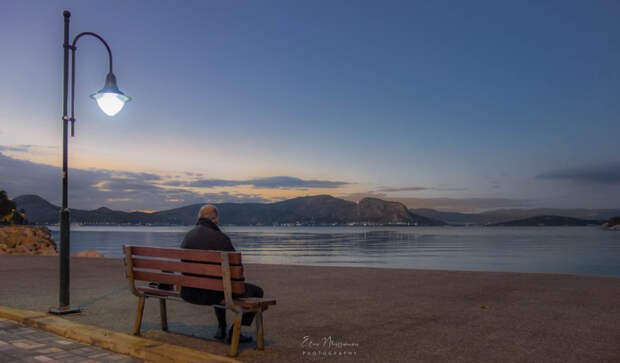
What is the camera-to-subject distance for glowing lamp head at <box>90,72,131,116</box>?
7.68 m

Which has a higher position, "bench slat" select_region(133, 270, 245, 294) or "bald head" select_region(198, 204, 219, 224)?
"bald head" select_region(198, 204, 219, 224)

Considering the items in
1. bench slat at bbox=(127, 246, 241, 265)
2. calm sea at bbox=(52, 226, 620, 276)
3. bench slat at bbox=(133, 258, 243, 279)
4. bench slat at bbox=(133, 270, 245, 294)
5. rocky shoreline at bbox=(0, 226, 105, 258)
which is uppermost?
bench slat at bbox=(127, 246, 241, 265)

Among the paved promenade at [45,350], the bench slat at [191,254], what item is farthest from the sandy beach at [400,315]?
the bench slat at [191,254]

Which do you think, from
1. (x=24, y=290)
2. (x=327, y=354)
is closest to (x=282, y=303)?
(x=327, y=354)

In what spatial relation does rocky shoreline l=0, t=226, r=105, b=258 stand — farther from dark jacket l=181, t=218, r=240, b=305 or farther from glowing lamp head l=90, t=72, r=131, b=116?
dark jacket l=181, t=218, r=240, b=305

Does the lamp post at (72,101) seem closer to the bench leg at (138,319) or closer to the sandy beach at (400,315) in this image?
the sandy beach at (400,315)

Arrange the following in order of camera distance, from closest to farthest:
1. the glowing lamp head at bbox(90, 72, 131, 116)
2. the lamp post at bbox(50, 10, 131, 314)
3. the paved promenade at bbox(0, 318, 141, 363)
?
the paved promenade at bbox(0, 318, 141, 363) → the lamp post at bbox(50, 10, 131, 314) → the glowing lamp head at bbox(90, 72, 131, 116)

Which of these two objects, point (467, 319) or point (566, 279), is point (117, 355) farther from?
point (566, 279)

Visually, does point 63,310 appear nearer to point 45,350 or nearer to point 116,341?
point 45,350

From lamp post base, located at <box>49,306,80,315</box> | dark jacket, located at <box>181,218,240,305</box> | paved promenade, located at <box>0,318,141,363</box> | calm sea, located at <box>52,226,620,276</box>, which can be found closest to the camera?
paved promenade, located at <box>0,318,141,363</box>

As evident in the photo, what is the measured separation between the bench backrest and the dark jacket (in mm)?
149

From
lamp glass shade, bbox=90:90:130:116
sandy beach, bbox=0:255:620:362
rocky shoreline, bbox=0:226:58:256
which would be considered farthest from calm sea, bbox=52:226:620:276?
lamp glass shade, bbox=90:90:130:116

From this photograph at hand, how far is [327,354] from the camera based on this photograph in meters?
5.04

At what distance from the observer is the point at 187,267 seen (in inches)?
201
